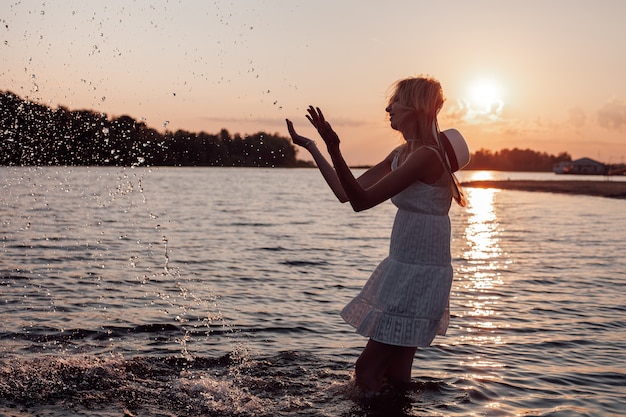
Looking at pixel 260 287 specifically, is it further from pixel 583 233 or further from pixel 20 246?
pixel 583 233

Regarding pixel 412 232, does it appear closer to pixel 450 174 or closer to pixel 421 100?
pixel 450 174

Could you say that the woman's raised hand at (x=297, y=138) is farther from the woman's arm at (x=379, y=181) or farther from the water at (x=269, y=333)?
the water at (x=269, y=333)

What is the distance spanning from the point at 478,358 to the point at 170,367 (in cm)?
395

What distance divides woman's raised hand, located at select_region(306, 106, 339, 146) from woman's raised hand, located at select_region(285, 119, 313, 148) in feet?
2.03

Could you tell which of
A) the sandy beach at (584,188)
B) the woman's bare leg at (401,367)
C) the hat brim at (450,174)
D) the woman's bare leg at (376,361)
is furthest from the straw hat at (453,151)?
the sandy beach at (584,188)

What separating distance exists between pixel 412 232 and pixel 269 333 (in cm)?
556

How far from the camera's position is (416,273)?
17.7 ft

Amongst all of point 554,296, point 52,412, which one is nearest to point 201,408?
point 52,412

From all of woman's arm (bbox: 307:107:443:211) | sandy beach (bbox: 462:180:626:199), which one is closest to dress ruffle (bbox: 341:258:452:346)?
woman's arm (bbox: 307:107:443:211)

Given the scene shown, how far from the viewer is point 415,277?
17.7ft

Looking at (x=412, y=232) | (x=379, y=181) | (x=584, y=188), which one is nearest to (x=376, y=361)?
(x=412, y=232)

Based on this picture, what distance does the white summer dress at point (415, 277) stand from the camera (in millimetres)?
5391

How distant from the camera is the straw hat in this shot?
526 cm

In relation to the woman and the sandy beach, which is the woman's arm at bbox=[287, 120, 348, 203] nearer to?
the woman
